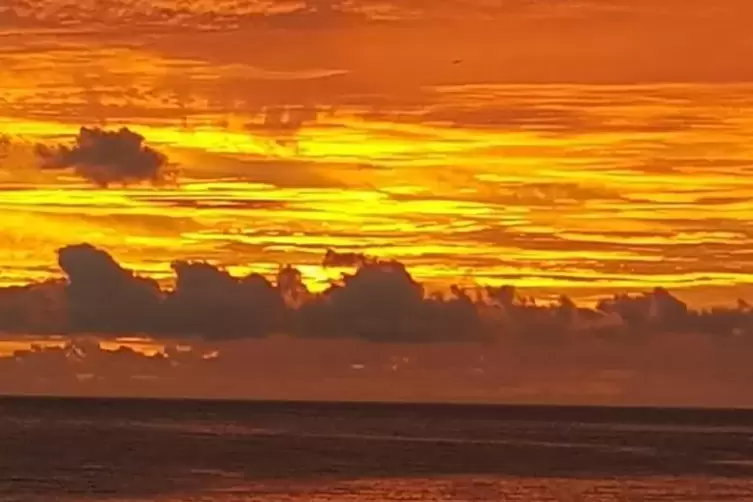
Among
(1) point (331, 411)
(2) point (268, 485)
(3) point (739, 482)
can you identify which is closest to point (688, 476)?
(3) point (739, 482)

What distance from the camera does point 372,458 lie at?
229 feet

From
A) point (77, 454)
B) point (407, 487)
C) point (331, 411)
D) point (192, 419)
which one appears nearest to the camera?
point (407, 487)

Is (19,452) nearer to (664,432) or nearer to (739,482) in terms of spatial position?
(739,482)

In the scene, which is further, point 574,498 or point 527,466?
point 527,466

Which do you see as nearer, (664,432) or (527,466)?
(527,466)

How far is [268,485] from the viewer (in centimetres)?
5459

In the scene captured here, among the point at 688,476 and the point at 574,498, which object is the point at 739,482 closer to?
the point at 688,476

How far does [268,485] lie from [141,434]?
35052 millimetres

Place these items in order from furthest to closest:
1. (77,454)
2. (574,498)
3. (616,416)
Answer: (616,416) < (77,454) < (574,498)

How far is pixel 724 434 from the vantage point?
92.2 meters

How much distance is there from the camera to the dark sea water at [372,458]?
5325cm

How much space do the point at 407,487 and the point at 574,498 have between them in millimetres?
5853

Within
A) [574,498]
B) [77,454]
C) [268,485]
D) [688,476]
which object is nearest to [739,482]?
[688,476]

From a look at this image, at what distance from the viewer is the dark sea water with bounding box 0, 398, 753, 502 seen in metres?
53.2
